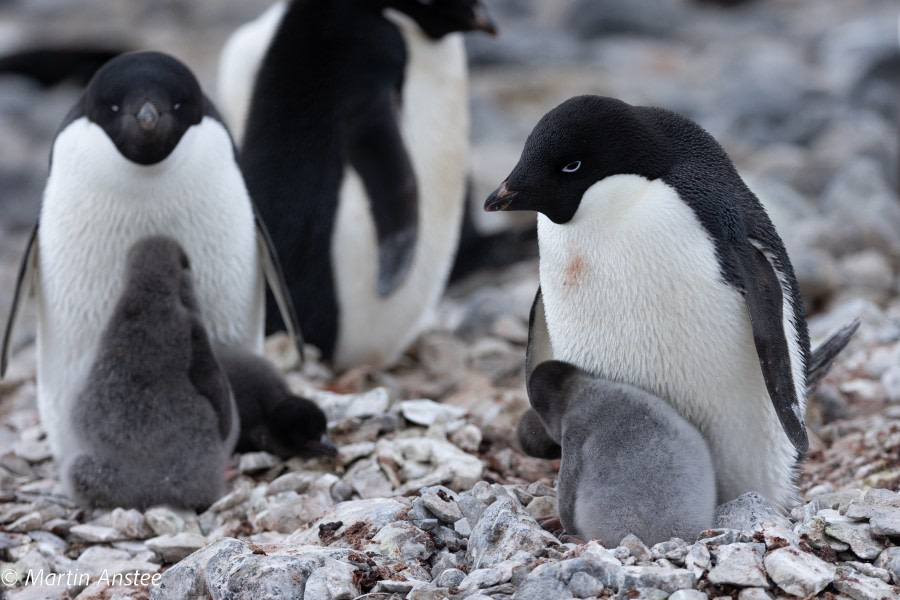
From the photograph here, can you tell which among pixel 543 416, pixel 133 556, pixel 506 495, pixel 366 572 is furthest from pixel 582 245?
pixel 133 556

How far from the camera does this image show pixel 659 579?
2959 mm

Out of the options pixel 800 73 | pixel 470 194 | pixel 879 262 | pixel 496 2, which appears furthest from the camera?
pixel 496 2

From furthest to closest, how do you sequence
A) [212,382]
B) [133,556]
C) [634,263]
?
1. [212,382]
2. [133,556]
3. [634,263]

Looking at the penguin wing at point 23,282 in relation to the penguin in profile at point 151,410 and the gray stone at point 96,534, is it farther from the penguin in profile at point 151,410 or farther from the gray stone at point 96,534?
the gray stone at point 96,534

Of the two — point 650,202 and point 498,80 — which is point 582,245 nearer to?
point 650,202

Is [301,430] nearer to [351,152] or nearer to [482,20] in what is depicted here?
[351,152]

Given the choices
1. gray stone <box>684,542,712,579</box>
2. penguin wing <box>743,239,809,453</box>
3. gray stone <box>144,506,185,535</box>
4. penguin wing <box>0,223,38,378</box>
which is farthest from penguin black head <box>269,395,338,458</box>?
gray stone <box>684,542,712,579</box>

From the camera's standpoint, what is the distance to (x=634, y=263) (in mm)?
3611

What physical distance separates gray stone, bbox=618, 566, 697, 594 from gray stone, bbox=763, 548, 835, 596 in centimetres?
21

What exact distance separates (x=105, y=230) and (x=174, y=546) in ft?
4.26

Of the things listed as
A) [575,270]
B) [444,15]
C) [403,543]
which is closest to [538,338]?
[575,270]

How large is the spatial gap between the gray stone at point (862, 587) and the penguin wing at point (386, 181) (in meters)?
3.58

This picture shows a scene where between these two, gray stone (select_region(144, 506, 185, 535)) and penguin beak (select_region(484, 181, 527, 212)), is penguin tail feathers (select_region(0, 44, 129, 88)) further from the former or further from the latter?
penguin beak (select_region(484, 181, 527, 212))

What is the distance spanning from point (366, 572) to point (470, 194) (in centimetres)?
588
